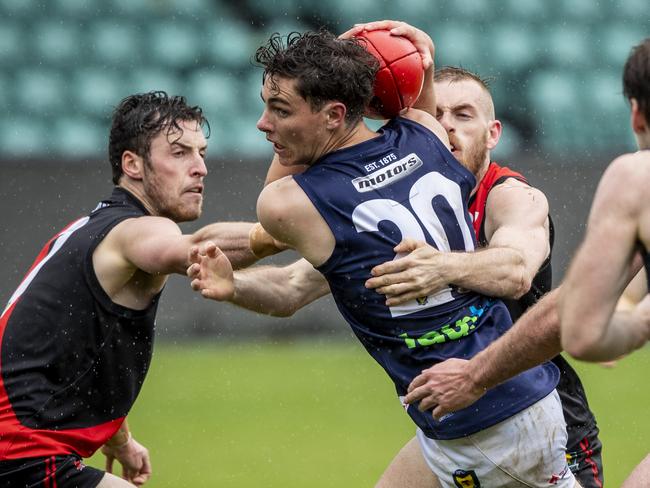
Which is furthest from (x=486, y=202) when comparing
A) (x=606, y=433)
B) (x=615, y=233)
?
(x=606, y=433)

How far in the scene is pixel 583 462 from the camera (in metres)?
5.42

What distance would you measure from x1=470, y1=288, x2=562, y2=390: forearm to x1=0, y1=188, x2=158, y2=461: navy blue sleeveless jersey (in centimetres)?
166

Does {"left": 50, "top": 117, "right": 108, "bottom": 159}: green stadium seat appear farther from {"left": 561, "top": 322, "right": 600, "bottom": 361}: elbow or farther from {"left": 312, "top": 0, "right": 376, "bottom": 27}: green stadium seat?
{"left": 561, "top": 322, "right": 600, "bottom": 361}: elbow

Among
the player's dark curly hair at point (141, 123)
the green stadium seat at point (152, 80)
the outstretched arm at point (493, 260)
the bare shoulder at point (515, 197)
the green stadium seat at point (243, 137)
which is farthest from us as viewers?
the green stadium seat at point (152, 80)

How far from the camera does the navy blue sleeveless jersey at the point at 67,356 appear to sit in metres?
4.96

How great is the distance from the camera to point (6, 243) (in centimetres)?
1308

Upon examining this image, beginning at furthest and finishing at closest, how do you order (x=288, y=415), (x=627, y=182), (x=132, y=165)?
(x=288, y=415) → (x=132, y=165) → (x=627, y=182)

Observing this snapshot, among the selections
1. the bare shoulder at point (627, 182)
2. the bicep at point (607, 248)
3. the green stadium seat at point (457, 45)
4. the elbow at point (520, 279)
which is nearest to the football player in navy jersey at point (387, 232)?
the elbow at point (520, 279)

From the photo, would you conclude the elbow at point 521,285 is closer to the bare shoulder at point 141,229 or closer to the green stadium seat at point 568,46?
the bare shoulder at point 141,229

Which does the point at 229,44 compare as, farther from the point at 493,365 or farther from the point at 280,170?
the point at 493,365

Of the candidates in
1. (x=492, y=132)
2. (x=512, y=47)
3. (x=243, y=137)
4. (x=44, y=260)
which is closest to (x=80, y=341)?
(x=44, y=260)

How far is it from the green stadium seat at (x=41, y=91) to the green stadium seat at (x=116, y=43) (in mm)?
597

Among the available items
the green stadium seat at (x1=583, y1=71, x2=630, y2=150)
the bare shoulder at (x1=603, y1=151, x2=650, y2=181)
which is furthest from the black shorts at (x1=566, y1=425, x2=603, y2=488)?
the green stadium seat at (x1=583, y1=71, x2=630, y2=150)

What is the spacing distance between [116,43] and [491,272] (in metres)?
11.5
